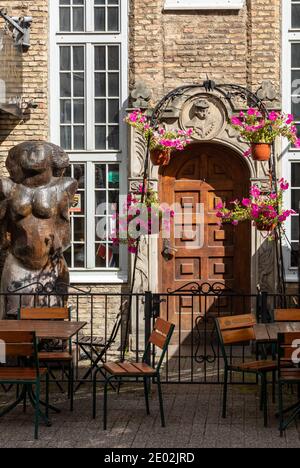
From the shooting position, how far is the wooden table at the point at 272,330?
26.3 ft

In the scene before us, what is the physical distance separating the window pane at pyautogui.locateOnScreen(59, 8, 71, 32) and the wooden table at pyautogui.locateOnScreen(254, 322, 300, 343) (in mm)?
5982

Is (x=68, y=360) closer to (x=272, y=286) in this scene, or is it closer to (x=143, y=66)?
(x=272, y=286)

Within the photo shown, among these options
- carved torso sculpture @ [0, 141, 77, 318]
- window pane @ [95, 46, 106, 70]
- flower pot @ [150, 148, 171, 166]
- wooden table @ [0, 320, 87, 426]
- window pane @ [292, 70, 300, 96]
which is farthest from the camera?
window pane @ [95, 46, 106, 70]

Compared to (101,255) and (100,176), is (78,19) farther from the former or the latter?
(101,255)

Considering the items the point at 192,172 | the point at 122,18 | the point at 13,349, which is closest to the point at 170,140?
the point at 192,172

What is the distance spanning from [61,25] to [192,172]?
9.16ft

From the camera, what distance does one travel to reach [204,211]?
1264 centimetres

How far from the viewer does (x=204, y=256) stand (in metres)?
12.7

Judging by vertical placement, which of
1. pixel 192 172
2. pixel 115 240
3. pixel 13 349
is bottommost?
pixel 13 349

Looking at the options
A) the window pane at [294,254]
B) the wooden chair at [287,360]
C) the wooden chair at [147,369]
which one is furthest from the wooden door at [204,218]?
the wooden chair at [287,360]

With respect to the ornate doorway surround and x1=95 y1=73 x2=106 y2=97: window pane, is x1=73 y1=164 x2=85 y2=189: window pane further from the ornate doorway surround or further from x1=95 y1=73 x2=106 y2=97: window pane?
x1=95 y1=73 x2=106 y2=97: window pane

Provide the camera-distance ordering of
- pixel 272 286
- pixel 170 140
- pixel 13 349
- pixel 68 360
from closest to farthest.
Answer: pixel 13 349
pixel 68 360
pixel 170 140
pixel 272 286

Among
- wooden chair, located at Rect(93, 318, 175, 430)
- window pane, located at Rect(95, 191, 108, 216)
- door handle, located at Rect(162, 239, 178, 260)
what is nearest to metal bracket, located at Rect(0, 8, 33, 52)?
window pane, located at Rect(95, 191, 108, 216)

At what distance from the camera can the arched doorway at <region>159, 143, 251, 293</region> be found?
1262cm
